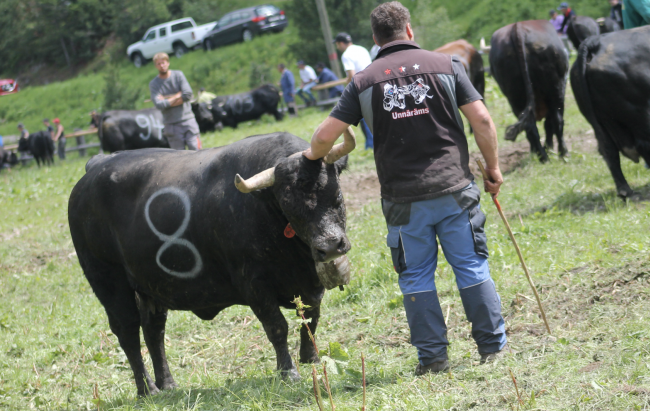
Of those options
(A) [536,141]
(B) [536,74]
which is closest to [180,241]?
(A) [536,141]

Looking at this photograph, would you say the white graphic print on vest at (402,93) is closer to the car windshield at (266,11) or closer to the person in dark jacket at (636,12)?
the person in dark jacket at (636,12)

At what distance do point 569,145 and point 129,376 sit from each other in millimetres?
7439

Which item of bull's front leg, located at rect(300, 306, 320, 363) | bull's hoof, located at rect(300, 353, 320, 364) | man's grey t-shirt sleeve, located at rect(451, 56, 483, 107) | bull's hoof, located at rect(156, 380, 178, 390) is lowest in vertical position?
bull's hoof, located at rect(156, 380, 178, 390)

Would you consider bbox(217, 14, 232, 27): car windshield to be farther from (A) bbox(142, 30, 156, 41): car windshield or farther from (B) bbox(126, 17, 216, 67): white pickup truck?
(A) bbox(142, 30, 156, 41): car windshield

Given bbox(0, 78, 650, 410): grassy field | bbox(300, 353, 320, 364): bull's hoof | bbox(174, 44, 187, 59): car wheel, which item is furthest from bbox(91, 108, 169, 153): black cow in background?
bbox(174, 44, 187, 59): car wheel

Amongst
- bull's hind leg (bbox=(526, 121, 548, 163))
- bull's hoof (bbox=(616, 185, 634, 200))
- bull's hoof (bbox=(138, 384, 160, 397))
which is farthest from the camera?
bull's hind leg (bbox=(526, 121, 548, 163))

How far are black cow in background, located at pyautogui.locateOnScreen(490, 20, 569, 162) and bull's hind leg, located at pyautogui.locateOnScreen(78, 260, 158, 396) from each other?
5977 millimetres

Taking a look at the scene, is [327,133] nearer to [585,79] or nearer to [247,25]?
[585,79]

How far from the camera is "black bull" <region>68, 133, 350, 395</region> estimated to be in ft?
12.7

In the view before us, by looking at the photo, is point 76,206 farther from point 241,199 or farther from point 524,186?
point 524,186

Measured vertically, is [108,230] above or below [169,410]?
above

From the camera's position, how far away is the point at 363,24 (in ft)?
81.4

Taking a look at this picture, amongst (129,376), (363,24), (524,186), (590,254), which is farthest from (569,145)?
(363,24)

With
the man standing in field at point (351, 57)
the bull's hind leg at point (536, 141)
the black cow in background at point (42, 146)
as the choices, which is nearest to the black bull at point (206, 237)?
the bull's hind leg at point (536, 141)
